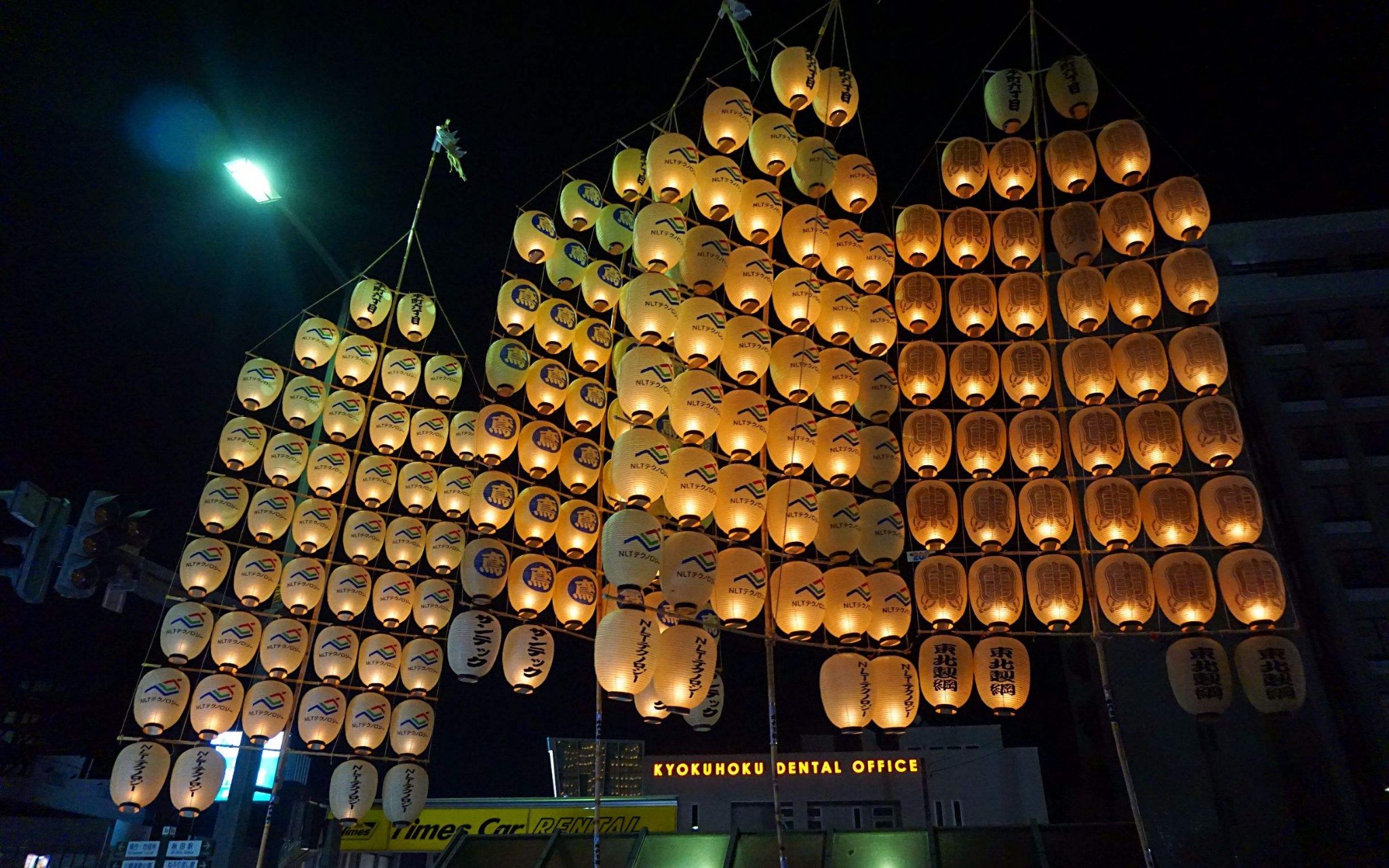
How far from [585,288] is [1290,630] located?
26.6 feet

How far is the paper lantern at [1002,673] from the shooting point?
8.53m

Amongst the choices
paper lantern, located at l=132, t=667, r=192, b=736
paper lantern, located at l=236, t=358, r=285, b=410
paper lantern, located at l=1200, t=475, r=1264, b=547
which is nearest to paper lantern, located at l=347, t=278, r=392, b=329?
paper lantern, located at l=236, t=358, r=285, b=410

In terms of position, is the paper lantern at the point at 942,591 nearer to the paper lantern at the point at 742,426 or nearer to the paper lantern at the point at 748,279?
the paper lantern at the point at 742,426

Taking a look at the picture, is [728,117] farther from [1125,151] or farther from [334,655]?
[334,655]

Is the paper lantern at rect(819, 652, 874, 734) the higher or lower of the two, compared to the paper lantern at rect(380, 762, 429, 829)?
higher

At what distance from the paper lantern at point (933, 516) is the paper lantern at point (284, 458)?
756 centimetres

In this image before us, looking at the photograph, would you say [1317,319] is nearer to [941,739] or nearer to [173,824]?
[941,739]

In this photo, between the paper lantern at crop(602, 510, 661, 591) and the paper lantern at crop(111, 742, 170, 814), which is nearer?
the paper lantern at crop(602, 510, 661, 591)

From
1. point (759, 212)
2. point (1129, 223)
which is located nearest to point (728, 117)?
point (759, 212)

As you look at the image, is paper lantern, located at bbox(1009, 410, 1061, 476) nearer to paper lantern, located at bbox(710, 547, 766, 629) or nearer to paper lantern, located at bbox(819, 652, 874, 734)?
paper lantern, located at bbox(819, 652, 874, 734)


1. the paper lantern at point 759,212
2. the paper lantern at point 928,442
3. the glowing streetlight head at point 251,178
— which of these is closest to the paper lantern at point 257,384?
the glowing streetlight head at point 251,178

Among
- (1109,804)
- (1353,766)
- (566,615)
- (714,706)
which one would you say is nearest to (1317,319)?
(1353,766)

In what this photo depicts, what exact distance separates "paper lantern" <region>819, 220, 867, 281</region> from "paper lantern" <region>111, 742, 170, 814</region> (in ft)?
30.5

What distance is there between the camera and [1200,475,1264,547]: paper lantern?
26.9 ft
